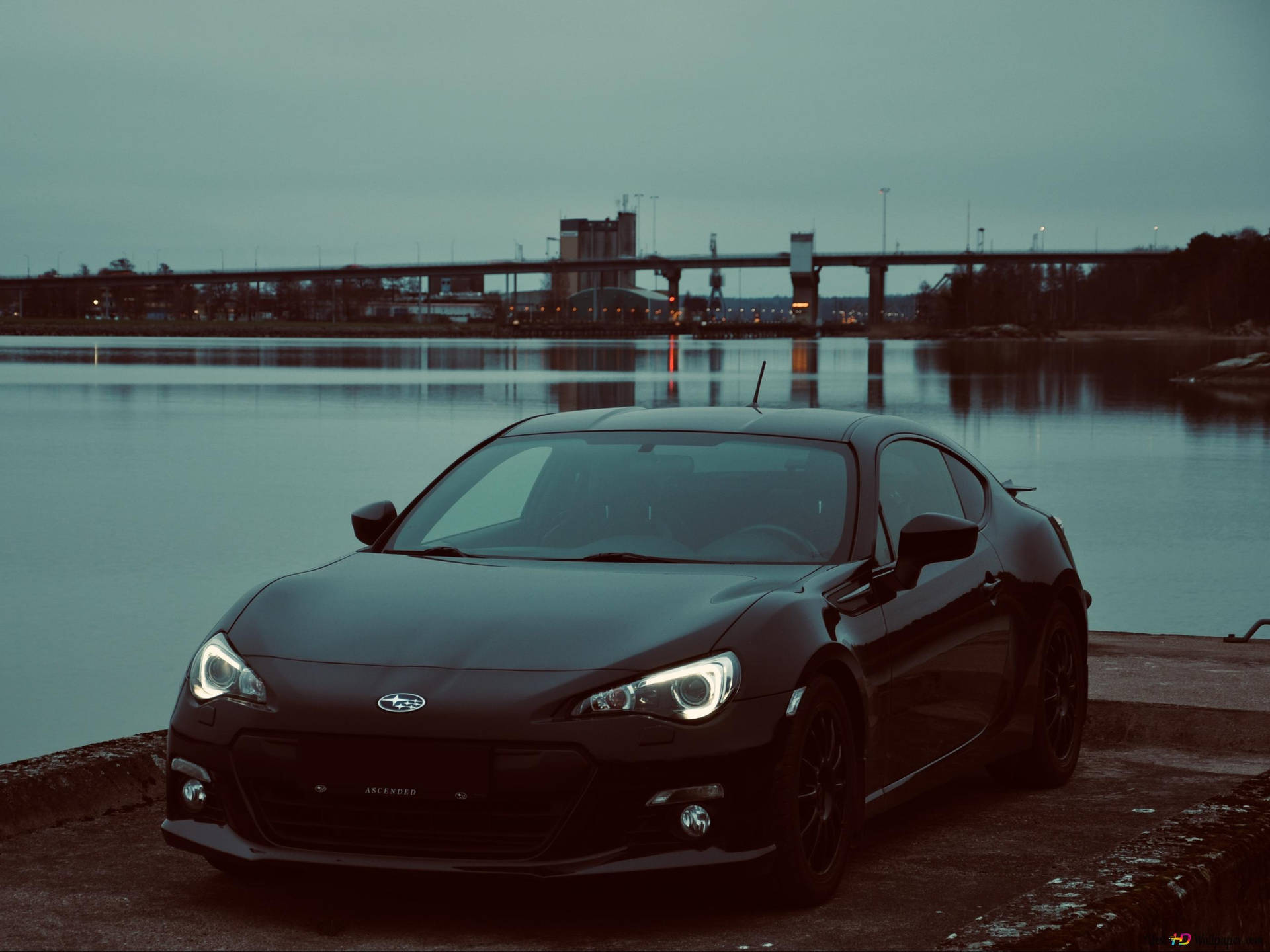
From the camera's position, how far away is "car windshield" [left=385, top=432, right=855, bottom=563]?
5.16 metres

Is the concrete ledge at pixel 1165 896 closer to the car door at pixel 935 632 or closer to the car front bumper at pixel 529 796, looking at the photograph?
the car front bumper at pixel 529 796

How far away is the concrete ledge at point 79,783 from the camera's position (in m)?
5.38

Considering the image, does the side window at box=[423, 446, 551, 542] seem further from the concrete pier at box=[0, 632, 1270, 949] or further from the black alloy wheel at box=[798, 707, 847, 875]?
the black alloy wheel at box=[798, 707, 847, 875]

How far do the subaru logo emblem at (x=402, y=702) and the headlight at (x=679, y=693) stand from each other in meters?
0.37

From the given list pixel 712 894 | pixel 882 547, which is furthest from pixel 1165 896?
pixel 882 547

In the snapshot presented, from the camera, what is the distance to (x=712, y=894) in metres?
4.48

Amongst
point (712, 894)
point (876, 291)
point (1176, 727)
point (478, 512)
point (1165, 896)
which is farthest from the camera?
point (876, 291)

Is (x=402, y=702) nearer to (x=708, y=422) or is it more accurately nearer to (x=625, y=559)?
(x=625, y=559)

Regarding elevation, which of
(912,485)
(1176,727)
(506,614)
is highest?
(912,485)

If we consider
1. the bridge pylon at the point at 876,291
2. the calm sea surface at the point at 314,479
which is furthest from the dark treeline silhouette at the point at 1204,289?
the calm sea surface at the point at 314,479

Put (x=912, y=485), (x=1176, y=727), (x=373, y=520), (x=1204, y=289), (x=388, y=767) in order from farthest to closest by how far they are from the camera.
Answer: (x=1204, y=289) → (x=1176, y=727) → (x=912, y=485) → (x=373, y=520) → (x=388, y=767)

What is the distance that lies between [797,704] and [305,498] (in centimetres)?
1837

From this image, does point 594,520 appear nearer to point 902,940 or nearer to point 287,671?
point 287,671

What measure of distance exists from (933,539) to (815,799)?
938 millimetres
